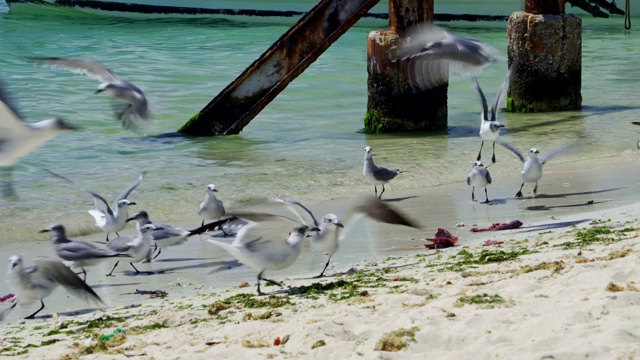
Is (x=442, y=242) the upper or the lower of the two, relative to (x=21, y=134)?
lower

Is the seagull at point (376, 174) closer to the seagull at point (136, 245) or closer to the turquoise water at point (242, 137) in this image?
the turquoise water at point (242, 137)

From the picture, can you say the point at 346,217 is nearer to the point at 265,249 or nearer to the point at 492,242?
the point at 265,249

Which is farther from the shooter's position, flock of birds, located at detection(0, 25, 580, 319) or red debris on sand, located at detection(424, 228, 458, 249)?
red debris on sand, located at detection(424, 228, 458, 249)

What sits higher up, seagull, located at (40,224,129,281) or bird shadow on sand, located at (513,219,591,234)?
seagull, located at (40,224,129,281)

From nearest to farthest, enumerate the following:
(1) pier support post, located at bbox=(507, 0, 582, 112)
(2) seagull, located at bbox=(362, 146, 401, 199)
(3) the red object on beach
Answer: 1. (3) the red object on beach
2. (2) seagull, located at bbox=(362, 146, 401, 199)
3. (1) pier support post, located at bbox=(507, 0, 582, 112)

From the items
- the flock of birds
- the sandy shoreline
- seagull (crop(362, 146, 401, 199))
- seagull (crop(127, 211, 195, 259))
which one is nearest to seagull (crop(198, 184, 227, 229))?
the flock of birds

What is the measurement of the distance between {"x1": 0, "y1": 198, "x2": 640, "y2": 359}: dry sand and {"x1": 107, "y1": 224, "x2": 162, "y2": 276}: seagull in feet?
2.18

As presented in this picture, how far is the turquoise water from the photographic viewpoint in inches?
424

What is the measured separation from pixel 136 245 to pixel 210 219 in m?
1.73

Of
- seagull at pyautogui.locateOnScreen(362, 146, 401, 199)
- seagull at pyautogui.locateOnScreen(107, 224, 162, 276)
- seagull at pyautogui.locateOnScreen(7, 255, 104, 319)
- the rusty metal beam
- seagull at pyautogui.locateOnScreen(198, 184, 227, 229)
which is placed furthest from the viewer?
the rusty metal beam

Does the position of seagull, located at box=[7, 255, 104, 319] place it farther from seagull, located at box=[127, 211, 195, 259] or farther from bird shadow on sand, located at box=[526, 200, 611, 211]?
bird shadow on sand, located at box=[526, 200, 611, 211]

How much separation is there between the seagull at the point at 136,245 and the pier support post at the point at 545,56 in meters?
8.31

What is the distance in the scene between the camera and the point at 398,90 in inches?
528

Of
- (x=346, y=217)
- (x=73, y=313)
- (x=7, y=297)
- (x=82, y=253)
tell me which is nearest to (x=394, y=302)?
(x=346, y=217)
